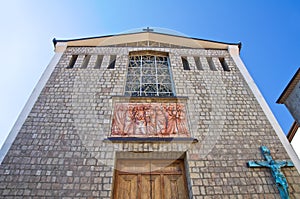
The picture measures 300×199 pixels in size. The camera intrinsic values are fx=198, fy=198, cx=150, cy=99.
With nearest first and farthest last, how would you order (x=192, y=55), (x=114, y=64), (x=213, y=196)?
(x=213, y=196) < (x=114, y=64) < (x=192, y=55)

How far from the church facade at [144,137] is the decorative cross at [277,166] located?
2 centimetres

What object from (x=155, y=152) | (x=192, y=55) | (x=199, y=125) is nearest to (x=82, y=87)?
(x=155, y=152)

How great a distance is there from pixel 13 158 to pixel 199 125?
456 cm

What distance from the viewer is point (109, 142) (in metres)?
4.88

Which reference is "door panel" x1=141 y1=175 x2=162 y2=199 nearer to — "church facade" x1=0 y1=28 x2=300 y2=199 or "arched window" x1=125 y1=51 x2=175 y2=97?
"church facade" x1=0 y1=28 x2=300 y2=199

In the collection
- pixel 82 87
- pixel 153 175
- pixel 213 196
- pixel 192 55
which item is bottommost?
pixel 213 196

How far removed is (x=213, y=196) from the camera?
409 centimetres

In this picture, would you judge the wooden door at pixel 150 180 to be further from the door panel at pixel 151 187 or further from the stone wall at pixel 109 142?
the stone wall at pixel 109 142

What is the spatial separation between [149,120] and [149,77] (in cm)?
220

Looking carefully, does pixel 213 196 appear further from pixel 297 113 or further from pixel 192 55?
pixel 297 113

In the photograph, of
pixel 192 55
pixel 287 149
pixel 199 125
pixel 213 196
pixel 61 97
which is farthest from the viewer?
pixel 192 55

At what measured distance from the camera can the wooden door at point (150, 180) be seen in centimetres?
436

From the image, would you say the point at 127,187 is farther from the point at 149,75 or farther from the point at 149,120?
the point at 149,75

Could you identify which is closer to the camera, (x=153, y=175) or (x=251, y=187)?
(x=251, y=187)
